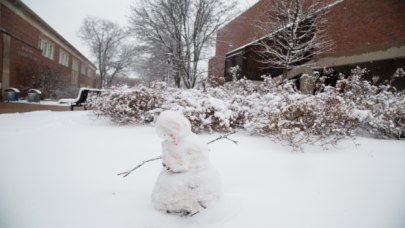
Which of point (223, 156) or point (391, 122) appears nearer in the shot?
point (223, 156)

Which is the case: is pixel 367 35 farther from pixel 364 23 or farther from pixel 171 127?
pixel 171 127

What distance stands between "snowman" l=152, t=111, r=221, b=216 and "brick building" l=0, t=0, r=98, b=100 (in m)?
17.4

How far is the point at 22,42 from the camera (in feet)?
47.5

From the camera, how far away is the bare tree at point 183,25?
11.2 meters

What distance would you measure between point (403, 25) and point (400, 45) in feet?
3.05

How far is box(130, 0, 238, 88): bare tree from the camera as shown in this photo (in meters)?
11.2

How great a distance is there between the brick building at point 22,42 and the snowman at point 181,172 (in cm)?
1737

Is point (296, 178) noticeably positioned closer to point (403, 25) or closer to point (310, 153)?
point (310, 153)

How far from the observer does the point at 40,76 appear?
15.8 metres

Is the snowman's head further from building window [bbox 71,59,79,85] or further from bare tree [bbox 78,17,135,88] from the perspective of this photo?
building window [bbox 71,59,79,85]

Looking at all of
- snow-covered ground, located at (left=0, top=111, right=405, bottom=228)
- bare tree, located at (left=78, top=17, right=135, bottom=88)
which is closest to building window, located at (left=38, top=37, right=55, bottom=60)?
bare tree, located at (left=78, top=17, right=135, bottom=88)

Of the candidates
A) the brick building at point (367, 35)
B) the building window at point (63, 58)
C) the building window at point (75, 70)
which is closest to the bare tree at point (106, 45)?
the building window at point (63, 58)

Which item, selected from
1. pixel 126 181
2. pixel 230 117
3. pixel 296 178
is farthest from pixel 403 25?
pixel 126 181

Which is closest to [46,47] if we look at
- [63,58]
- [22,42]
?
[63,58]
